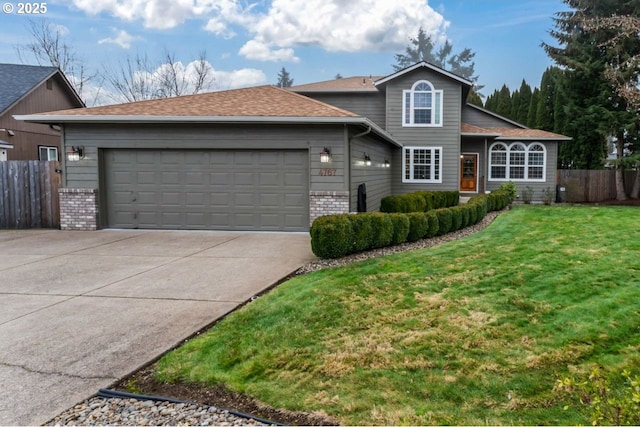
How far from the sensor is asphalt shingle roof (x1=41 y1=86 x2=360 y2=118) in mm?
9875

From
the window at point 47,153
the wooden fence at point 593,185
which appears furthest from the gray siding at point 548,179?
the window at point 47,153

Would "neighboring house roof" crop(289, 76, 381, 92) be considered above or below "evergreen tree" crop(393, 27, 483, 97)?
below

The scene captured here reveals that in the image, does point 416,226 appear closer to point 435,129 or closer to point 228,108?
point 228,108

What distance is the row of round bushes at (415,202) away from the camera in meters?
12.1

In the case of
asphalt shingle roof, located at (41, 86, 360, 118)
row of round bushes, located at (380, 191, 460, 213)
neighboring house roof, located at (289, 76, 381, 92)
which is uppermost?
neighboring house roof, located at (289, 76, 381, 92)

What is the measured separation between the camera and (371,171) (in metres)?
12.8

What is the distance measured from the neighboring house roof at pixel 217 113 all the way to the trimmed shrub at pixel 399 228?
7.73 ft

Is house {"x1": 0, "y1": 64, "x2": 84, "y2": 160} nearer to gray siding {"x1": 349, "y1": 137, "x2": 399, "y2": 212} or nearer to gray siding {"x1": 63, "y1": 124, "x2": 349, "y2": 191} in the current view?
gray siding {"x1": 63, "y1": 124, "x2": 349, "y2": 191}

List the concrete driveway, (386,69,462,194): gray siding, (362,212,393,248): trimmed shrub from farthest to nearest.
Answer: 1. (386,69,462,194): gray siding
2. (362,212,393,248): trimmed shrub
3. the concrete driveway

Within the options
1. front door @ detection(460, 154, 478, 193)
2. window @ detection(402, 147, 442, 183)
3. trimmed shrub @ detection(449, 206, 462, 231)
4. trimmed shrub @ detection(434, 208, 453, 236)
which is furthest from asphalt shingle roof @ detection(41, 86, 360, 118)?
front door @ detection(460, 154, 478, 193)

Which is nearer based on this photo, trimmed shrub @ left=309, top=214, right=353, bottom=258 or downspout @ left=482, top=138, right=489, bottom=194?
trimmed shrub @ left=309, top=214, right=353, bottom=258

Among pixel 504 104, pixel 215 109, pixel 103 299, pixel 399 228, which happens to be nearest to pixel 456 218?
pixel 399 228

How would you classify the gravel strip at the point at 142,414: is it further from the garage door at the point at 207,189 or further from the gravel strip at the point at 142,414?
the garage door at the point at 207,189

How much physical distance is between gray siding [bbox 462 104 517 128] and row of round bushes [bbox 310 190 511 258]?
1157cm
